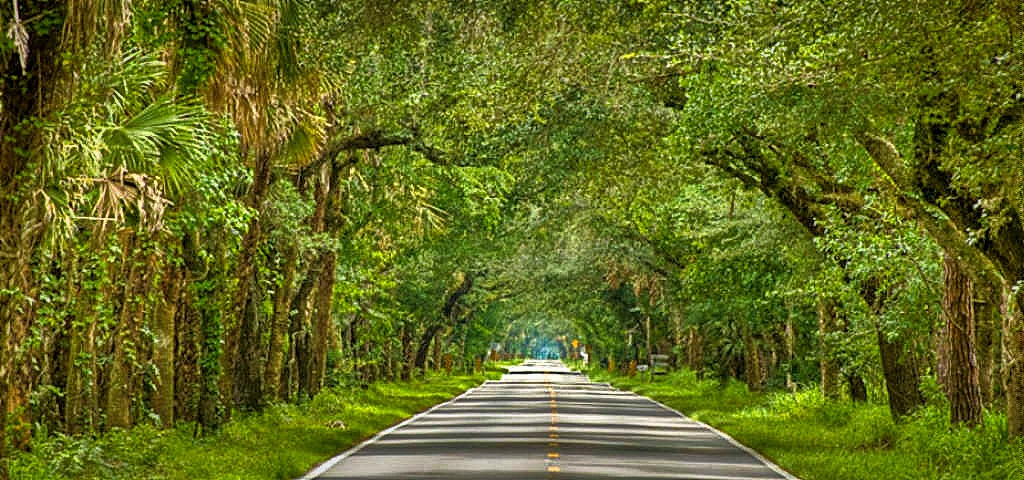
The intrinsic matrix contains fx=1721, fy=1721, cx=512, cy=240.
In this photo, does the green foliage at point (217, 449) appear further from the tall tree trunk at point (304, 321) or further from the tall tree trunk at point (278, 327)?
the tall tree trunk at point (304, 321)

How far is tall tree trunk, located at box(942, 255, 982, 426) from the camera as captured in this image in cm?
2364

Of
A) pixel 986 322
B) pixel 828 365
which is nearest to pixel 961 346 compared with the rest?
pixel 986 322

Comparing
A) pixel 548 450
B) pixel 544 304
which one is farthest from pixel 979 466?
pixel 544 304

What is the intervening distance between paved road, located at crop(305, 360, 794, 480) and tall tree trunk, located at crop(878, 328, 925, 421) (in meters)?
2.77

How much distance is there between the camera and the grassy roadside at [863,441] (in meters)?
20.3

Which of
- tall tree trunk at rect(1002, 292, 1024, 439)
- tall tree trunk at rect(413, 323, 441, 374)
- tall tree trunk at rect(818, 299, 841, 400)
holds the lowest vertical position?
tall tree trunk at rect(1002, 292, 1024, 439)

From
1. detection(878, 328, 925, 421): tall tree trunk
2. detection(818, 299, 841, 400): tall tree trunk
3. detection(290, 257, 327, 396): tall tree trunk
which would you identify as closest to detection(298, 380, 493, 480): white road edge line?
detection(290, 257, 327, 396): tall tree trunk

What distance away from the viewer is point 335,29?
2123 centimetres

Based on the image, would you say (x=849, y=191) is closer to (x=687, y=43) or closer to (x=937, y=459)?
(x=937, y=459)

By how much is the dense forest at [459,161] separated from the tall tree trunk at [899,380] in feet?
0.18

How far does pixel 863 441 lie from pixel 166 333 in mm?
11123

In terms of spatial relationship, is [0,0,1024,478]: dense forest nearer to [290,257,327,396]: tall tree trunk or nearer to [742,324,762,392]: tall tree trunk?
[290,257,327,396]: tall tree trunk

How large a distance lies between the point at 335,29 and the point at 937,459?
30.6 feet

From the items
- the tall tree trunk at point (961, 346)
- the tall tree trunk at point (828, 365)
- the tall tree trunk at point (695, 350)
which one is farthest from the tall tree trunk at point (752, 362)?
the tall tree trunk at point (961, 346)
